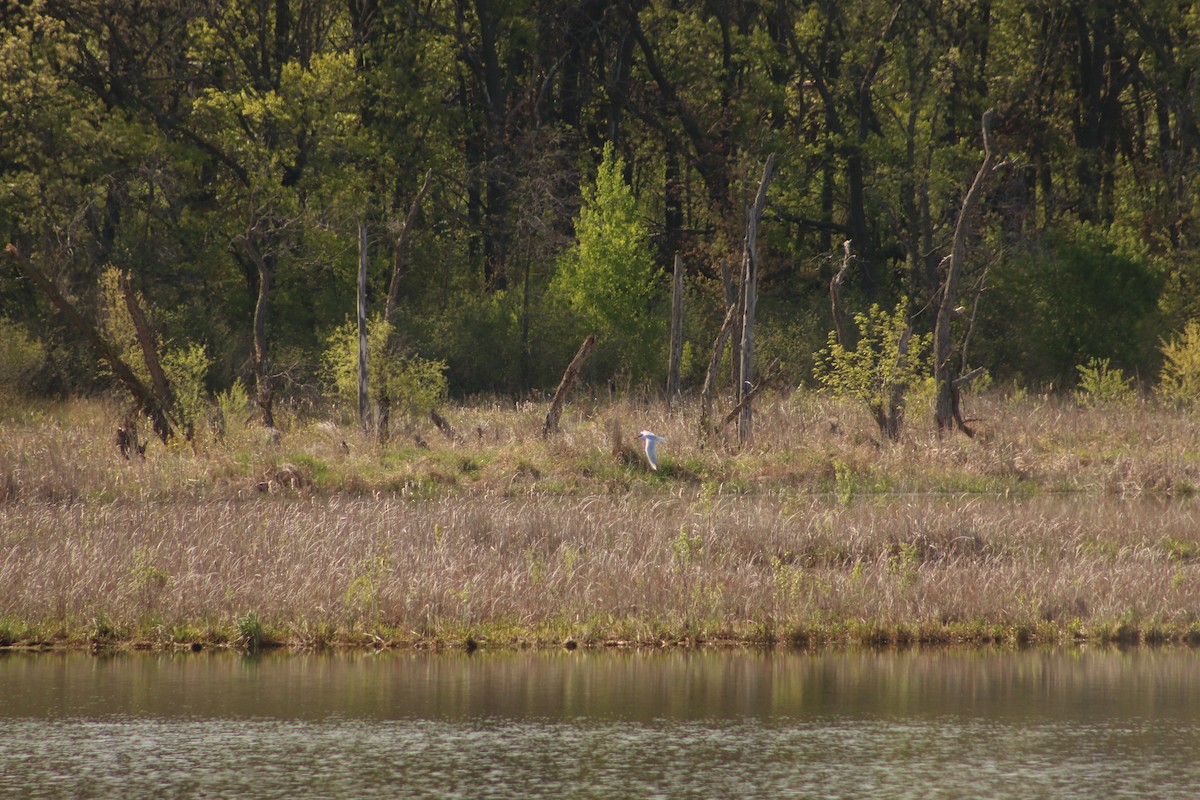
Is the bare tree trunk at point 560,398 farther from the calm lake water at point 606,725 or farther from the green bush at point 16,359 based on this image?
the green bush at point 16,359

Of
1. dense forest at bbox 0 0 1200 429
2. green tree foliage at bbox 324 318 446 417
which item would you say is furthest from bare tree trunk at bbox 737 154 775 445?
dense forest at bbox 0 0 1200 429

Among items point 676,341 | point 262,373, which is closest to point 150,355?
point 262,373

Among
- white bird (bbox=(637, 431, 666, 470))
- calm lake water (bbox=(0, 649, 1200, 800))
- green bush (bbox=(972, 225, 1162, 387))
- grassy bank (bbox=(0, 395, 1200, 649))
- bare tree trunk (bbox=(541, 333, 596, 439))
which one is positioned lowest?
calm lake water (bbox=(0, 649, 1200, 800))

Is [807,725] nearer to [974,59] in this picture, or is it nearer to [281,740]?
[281,740]

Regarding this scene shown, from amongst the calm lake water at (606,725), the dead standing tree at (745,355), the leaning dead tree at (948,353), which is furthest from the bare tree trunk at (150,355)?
the leaning dead tree at (948,353)

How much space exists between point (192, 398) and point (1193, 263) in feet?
90.4

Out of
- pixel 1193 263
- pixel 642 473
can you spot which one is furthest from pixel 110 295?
pixel 1193 263

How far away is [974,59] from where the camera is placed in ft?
142

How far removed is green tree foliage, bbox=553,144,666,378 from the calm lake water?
1023 inches

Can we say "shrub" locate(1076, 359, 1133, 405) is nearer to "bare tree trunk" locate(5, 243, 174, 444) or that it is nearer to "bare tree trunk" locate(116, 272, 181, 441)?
"bare tree trunk" locate(116, 272, 181, 441)

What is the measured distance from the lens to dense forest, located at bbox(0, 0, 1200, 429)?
3734 centimetres

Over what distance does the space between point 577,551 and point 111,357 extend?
33.0ft

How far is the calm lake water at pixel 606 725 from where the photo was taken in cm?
789

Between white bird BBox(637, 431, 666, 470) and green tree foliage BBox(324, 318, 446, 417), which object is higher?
green tree foliage BBox(324, 318, 446, 417)
